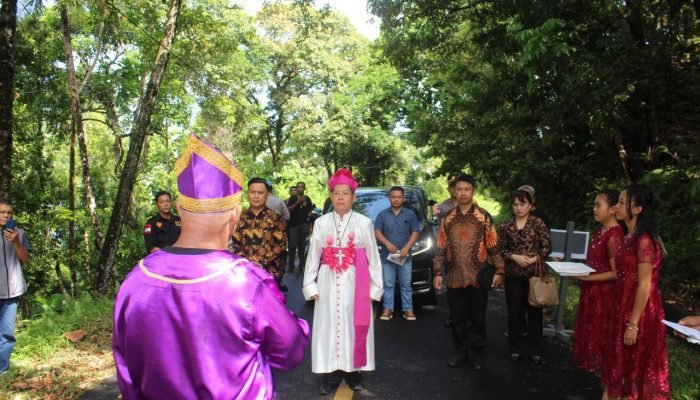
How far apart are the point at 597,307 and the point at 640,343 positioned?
758 millimetres

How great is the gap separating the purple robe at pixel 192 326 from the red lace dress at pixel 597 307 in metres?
3.54

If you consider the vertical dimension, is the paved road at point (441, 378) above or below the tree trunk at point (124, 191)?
below

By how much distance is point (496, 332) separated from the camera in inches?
245

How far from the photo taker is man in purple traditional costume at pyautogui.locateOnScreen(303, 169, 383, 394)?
4324 mm

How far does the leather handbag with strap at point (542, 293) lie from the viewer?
488 centimetres

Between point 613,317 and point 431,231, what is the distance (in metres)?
4.02

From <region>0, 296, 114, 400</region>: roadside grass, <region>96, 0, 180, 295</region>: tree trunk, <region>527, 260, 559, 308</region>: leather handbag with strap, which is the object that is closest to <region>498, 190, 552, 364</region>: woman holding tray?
<region>527, 260, 559, 308</region>: leather handbag with strap

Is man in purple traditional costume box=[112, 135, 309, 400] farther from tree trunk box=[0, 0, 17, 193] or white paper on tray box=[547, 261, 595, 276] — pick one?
tree trunk box=[0, 0, 17, 193]

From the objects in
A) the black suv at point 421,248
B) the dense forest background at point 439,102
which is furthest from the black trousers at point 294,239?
the dense forest background at point 439,102

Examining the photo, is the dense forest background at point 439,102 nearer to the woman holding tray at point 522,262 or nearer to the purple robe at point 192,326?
the woman holding tray at point 522,262

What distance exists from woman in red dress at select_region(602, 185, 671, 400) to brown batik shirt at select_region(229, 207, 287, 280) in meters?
3.14

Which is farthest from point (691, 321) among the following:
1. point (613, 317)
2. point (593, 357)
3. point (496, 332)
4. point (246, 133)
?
point (246, 133)

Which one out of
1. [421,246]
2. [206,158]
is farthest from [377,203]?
[206,158]

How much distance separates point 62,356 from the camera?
540cm
